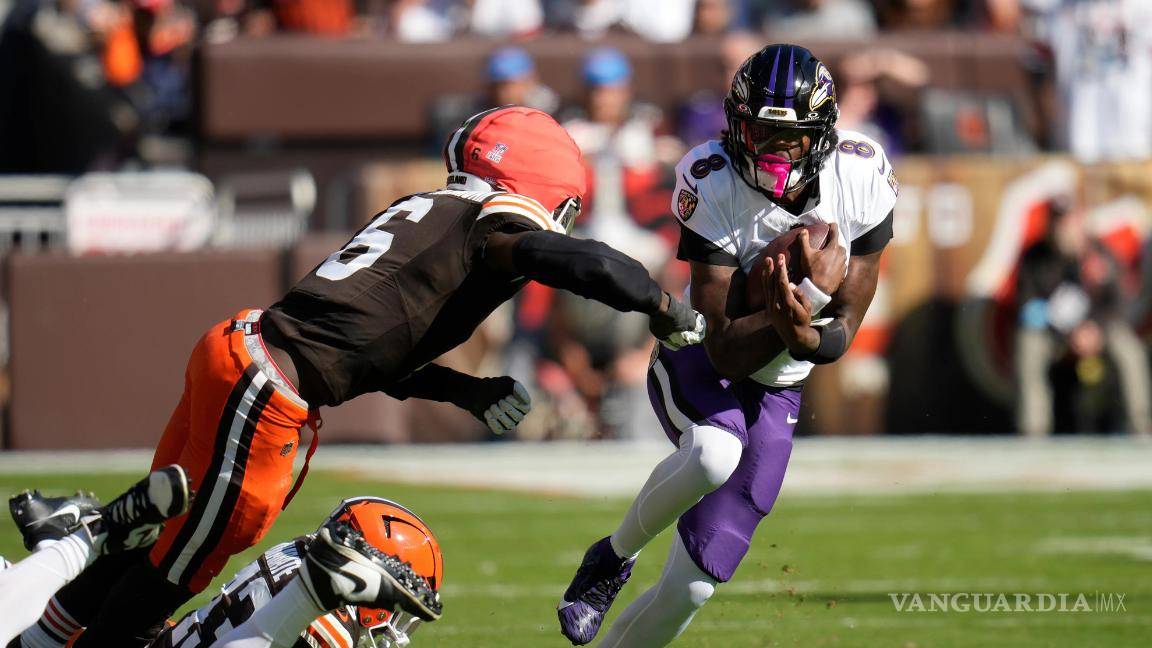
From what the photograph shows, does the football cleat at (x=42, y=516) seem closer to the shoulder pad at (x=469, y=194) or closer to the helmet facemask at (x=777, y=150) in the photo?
the shoulder pad at (x=469, y=194)

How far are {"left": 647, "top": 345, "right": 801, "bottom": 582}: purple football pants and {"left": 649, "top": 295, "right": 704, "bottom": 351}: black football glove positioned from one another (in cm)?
60

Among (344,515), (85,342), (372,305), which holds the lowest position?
(85,342)

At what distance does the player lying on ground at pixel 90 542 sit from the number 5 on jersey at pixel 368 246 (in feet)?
2.25

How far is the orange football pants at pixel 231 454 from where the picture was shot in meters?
4.14

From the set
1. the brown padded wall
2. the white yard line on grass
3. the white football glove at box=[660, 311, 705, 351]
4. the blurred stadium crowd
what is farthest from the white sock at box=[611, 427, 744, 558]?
the brown padded wall

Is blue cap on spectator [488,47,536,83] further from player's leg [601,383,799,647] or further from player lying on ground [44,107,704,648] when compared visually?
player lying on ground [44,107,704,648]

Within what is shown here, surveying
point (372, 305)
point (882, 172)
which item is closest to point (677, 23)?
point (882, 172)

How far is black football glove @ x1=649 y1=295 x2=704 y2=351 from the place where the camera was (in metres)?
4.13

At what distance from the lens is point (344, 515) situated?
436 centimetres

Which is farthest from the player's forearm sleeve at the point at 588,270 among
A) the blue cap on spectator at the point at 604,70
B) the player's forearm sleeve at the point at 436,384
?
the blue cap on spectator at the point at 604,70

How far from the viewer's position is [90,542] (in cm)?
399

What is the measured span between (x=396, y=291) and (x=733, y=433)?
1097 millimetres

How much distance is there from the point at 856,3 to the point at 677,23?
1.41 meters

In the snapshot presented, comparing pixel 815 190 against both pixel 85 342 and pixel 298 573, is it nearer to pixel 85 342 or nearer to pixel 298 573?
pixel 298 573
